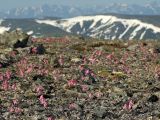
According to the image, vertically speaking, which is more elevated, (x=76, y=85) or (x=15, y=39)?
(x=15, y=39)

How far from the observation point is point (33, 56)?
135ft

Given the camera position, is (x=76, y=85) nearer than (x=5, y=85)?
No

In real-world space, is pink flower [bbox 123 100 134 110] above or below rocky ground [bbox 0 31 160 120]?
above

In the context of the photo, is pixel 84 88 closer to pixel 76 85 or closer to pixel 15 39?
pixel 76 85

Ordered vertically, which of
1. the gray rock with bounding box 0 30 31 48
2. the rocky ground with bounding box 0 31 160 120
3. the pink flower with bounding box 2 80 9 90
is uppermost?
the gray rock with bounding box 0 30 31 48

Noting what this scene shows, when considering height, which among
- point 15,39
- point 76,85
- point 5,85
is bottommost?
point 76,85

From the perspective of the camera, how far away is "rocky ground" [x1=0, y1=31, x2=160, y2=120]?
23.8 meters

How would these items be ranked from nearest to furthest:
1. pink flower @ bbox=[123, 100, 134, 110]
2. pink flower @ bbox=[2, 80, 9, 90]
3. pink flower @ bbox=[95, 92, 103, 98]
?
pink flower @ bbox=[123, 100, 134, 110] → pink flower @ bbox=[95, 92, 103, 98] → pink flower @ bbox=[2, 80, 9, 90]

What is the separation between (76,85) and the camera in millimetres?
29672

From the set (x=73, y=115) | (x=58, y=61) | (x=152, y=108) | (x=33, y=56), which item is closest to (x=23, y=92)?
(x=73, y=115)

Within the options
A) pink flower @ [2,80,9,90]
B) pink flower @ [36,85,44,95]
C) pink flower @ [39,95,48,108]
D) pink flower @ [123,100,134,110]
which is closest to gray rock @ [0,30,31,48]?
pink flower @ [2,80,9,90]

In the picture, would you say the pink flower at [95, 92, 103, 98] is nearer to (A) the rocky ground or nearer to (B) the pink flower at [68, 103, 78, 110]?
(A) the rocky ground

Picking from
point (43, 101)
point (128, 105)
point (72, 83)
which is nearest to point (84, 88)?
point (72, 83)

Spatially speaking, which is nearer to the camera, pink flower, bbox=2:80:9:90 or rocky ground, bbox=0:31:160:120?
rocky ground, bbox=0:31:160:120
